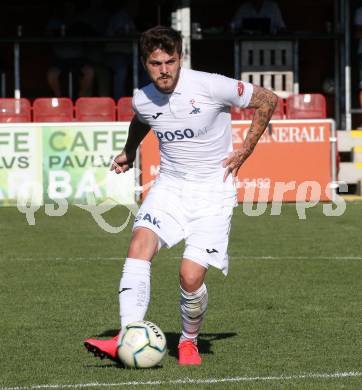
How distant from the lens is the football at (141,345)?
7.16m

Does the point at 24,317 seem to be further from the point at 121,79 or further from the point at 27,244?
the point at 121,79

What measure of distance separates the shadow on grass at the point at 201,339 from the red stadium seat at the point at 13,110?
13.2m

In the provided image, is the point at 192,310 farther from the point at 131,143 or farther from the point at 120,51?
the point at 120,51

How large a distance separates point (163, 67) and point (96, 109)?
48.0 feet

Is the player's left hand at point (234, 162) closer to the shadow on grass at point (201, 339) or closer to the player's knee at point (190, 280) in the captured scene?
the player's knee at point (190, 280)

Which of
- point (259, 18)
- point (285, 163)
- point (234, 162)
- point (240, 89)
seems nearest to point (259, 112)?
point (240, 89)

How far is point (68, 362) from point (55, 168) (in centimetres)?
1189

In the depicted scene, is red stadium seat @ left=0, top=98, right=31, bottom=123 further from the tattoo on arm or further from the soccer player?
the tattoo on arm

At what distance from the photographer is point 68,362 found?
7.71 m

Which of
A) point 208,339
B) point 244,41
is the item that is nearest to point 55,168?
point 244,41

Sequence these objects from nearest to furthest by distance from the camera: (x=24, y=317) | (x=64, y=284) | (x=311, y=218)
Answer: (x=24, y=317), (x=64, y=284), (x=311, y=218)

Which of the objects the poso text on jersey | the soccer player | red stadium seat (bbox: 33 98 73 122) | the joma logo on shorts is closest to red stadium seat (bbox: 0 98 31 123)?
red stadium seat (bbox: 33 98 73 122)

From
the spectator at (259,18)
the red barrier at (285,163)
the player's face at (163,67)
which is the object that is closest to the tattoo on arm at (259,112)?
the player's face at (163,67)

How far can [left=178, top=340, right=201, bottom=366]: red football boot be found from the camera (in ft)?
24.9
